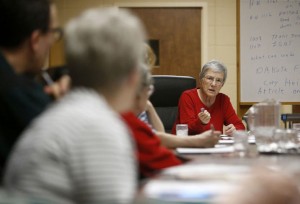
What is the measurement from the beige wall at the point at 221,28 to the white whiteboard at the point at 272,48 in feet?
0.57

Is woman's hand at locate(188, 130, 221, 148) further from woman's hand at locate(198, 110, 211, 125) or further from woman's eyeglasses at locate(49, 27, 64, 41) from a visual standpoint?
woman's hand at locate(198, 110, 211, 125)

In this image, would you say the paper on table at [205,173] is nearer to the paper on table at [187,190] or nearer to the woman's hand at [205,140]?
the paper on table at [187,190]

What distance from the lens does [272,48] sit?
15.7 ft

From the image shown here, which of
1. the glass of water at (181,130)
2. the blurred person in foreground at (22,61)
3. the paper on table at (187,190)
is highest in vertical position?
the blurred person in foreground at (22,61)

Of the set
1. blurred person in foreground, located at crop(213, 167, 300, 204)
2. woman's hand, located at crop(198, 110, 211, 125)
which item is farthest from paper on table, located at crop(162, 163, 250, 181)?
woman's hand, located at crop(198, 110, 211, 125)

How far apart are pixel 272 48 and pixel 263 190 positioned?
4156 millimetres

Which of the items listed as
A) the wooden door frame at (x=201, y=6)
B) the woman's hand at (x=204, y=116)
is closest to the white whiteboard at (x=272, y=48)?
the wooden door frame at (x=201, y=6)

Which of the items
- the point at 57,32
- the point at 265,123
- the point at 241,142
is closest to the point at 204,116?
the point at 265,123

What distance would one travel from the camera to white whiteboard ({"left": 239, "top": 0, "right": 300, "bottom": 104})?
188 inches

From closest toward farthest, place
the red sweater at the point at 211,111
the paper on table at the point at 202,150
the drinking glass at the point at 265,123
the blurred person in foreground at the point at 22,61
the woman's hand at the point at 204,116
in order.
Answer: the blurred person in foreground at the point at 22,61 → the paper on table at the point at 202,150 → the drinking glass at the point at 265,123 → the woman's hand at the point at 204,116 → the red sweater at the point at 211,111

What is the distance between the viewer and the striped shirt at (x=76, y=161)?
775 millimetres

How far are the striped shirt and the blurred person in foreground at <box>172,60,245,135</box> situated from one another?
2.53 meters

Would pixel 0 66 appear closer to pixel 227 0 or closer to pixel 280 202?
pixel 280 202

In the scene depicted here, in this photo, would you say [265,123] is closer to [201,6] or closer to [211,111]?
[211,111]
